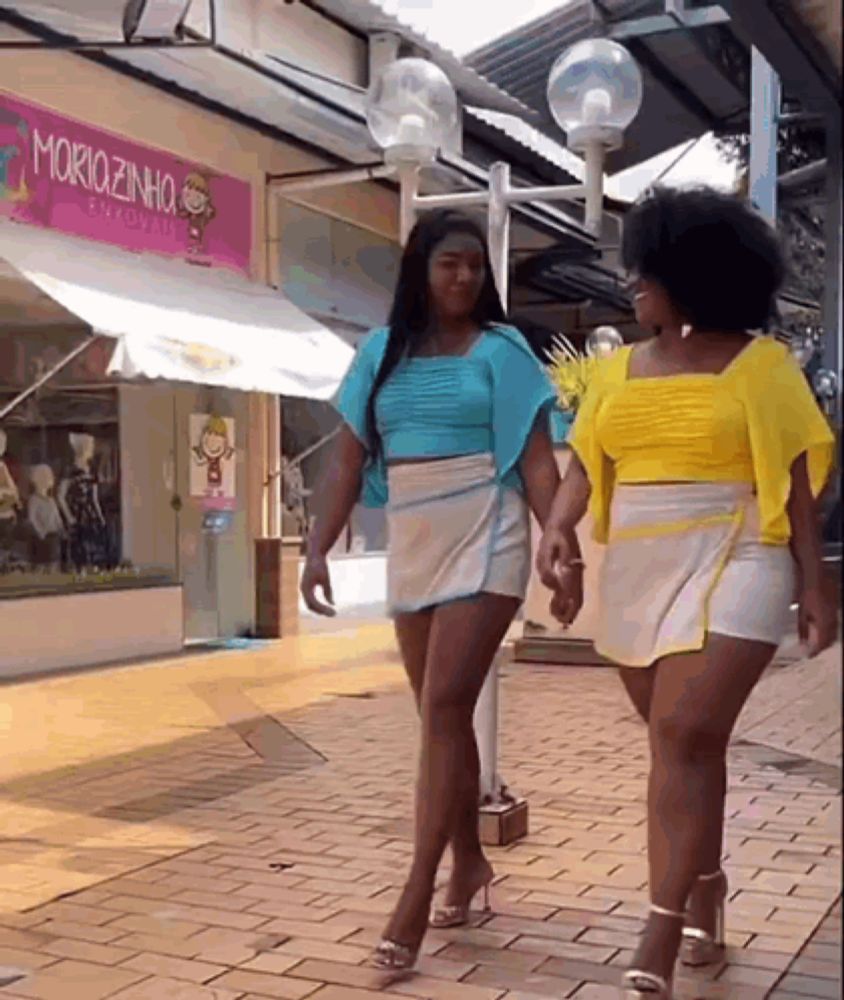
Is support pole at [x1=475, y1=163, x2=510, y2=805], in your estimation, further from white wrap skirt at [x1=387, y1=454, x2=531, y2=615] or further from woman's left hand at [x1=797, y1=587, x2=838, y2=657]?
woman's left hand at [x1=797, y1=587, x2=838, y2=657]

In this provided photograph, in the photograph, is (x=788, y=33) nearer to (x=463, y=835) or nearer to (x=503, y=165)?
(x=503, y=165)

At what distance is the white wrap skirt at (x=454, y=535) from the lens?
9.60 ft

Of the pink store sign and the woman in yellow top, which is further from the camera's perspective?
the pink store sign

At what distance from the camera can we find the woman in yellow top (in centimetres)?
246

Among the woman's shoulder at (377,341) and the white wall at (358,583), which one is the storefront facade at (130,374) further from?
the woman's shoulder at (377,341)

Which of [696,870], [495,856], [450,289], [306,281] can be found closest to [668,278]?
[450,289]

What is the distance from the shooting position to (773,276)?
8.62 feet

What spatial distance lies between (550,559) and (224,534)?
26.8ft

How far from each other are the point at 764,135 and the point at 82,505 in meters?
5.29

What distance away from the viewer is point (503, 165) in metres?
4.43

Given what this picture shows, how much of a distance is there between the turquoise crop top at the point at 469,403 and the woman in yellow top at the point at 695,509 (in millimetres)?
318

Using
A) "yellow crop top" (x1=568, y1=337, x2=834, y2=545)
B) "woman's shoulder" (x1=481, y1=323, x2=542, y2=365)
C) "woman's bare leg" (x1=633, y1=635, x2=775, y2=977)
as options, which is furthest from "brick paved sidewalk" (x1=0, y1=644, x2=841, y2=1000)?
"woman's shoulder" (x1=481, y1=323, x2=542, y2=365)

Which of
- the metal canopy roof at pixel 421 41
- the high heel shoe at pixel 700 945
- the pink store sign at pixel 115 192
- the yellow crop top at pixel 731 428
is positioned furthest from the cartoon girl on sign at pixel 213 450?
the yellow crop top at pixel 731 428

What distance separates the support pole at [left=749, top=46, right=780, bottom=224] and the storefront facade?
3.17m
